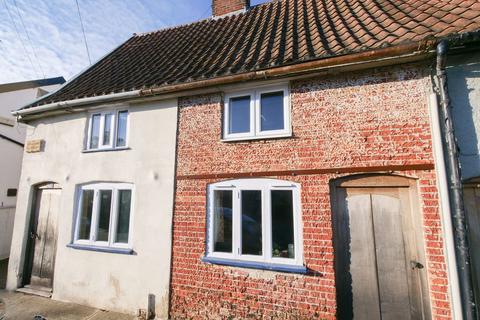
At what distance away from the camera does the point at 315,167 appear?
4.52 meters

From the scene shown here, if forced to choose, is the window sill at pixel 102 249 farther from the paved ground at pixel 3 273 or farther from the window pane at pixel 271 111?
the window pane at pixel 271 111

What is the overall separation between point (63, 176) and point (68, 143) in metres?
0.90

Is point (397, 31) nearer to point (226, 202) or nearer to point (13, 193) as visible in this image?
point (226, 202)

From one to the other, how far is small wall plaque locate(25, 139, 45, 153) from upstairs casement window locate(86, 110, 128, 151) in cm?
169

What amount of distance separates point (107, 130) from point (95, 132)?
43 centimetres

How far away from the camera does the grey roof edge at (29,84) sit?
491 inches

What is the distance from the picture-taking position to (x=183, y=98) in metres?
5.75

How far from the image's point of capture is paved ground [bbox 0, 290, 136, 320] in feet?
17.1

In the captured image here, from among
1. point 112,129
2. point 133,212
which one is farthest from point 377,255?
point 112,129

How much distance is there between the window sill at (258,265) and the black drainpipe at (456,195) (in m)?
2.20

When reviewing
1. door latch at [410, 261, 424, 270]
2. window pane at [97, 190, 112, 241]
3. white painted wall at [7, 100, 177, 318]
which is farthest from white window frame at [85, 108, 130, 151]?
door latch at [410, 261, 424, 270]

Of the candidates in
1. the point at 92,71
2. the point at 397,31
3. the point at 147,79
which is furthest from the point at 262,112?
the point at 92,71

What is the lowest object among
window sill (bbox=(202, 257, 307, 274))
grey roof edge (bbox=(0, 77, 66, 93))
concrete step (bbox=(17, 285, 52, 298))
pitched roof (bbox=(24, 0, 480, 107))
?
concrete step (bbox=(17, 285, 52, 298))

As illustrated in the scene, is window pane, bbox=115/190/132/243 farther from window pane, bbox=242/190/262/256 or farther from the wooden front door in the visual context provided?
the wooden front door
